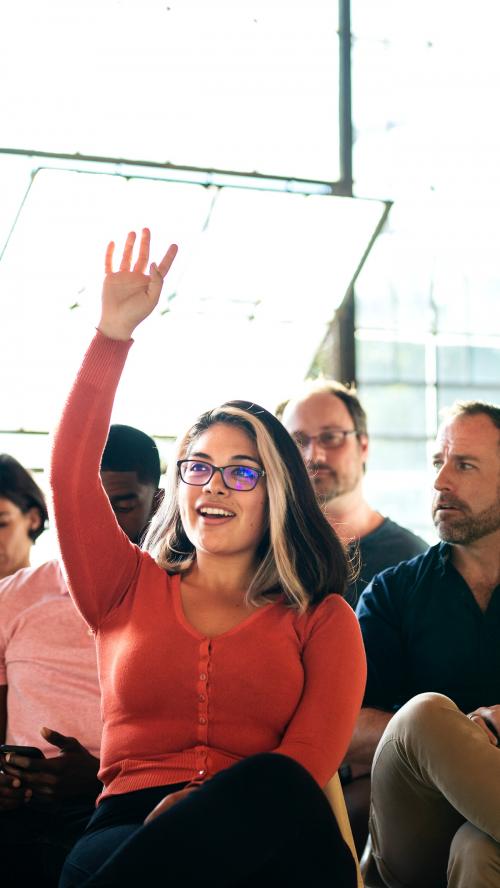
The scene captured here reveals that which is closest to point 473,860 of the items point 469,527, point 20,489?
point 469,527

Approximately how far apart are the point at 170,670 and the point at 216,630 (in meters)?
0.12

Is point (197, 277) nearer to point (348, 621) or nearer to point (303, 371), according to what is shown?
point (303, 371)

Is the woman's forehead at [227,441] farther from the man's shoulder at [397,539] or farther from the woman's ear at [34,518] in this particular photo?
the man's shoulder at [397,539]

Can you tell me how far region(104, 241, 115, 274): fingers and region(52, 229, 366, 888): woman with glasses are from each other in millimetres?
31

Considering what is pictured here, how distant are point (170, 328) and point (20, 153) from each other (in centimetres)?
96

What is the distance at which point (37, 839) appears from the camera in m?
2.07

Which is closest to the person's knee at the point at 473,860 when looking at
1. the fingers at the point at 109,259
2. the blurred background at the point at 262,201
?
the fingers at the point at 109,259

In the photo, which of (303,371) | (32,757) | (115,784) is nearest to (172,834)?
(115,784)

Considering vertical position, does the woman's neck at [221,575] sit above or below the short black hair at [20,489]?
below

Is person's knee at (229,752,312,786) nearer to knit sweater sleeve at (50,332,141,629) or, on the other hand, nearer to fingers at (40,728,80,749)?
knit sweater sleeve at (50,332,141,629)

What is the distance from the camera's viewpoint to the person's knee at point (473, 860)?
5.82 feet

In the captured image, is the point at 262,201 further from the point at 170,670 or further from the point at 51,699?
the point at 170,670

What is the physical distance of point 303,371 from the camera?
16.5 feet

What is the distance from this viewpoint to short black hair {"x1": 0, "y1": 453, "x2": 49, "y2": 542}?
2768mm
